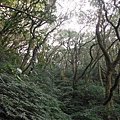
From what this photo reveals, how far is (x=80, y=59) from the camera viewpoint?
798 inches

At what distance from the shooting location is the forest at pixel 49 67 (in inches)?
212

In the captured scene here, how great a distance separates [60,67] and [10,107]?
1539 centimetres

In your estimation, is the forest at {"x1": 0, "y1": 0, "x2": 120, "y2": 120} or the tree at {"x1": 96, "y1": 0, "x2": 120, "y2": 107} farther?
the tree at {"x1": 96, "y1": 0, "x2": 120, "y2": 107}

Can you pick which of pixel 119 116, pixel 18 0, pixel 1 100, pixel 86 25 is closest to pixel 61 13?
pixel 86 25

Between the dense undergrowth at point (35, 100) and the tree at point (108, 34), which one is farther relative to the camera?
the tree at point (108, 34)

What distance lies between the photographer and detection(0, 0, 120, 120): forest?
17.7 feet

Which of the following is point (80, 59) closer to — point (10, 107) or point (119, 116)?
point (119, 116)

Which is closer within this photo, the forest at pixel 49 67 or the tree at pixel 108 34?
the forest at pixel 49 67

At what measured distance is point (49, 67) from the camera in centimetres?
1747

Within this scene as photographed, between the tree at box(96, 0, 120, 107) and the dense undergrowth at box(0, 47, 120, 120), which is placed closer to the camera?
the dense undergrowth at box(0, 47, 120, 120)

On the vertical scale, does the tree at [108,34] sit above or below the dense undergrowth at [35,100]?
above

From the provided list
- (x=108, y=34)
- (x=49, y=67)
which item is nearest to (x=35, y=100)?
(x=108, y=34)

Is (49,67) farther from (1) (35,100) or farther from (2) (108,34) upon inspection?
(1) (35,100)

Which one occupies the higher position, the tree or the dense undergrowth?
the tree
